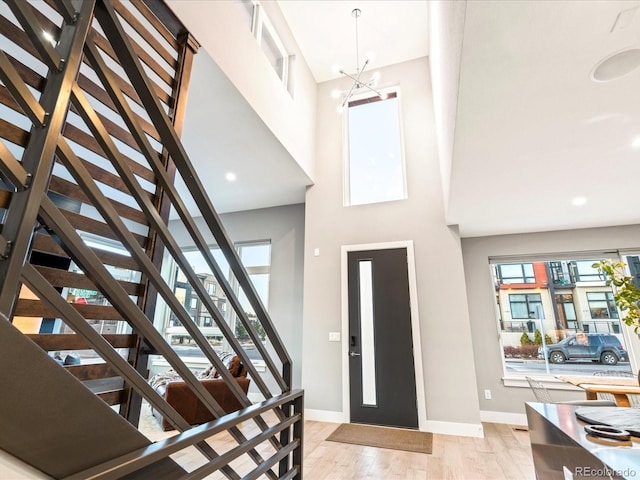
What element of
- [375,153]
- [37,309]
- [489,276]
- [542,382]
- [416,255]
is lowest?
[542,382]

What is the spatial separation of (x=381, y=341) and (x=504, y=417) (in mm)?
1909

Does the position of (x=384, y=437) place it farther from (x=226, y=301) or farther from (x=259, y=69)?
(x=259, y=69)

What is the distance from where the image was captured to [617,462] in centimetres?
102

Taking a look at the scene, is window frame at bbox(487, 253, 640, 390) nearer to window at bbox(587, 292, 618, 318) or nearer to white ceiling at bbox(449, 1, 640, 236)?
window at bbox(587, 292, 618, 318)

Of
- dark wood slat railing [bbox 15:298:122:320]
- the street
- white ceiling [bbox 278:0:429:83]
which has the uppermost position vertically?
white ceiling [bbox 278:0:429:83]

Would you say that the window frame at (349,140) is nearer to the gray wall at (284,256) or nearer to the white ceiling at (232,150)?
the white ceiling at (232,150)

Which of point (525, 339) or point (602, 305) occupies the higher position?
point (602, 305)

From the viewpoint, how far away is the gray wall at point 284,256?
536 cm

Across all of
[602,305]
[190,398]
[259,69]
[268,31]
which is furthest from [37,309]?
[602,305]

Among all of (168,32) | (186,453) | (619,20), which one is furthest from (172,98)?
(186,453)

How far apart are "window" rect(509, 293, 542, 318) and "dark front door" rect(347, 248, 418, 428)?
1.63 metres

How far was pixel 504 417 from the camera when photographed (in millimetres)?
4340

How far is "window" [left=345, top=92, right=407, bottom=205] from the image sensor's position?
502cm

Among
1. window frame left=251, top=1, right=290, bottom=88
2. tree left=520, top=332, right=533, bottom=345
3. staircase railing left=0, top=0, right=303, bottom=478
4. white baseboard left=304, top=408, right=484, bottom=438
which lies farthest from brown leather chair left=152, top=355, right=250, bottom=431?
window frame left=251, top=1, right=290, bottom=88
